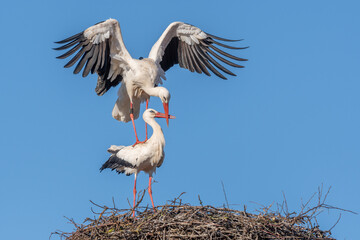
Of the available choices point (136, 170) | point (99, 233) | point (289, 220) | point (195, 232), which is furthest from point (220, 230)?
point (136, 170)

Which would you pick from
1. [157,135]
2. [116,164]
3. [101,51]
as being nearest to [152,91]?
[101,51]

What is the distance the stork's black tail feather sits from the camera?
9.03m

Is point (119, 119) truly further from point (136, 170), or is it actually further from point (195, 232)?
point (195, 232)

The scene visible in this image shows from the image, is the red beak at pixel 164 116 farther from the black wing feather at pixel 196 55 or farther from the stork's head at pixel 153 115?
the black wing feather at pixel 196 55

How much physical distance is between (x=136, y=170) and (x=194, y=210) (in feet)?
6.54

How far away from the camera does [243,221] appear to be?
7172 mm

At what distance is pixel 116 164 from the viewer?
912 cm

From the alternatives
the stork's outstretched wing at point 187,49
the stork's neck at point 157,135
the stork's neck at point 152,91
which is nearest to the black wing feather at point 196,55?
the stork's outstretched wing at point 187,49

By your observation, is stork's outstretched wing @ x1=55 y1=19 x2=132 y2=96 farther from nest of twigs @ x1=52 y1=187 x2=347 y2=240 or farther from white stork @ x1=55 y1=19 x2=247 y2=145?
nest of twigs @ x1=52 y1=187 x2=347 y2=240

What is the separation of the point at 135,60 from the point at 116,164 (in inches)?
87.0

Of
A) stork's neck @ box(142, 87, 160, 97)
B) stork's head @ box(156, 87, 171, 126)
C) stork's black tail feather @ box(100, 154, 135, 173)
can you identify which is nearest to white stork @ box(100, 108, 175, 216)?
stork's black tail feather @ box(100, 154, 135, 173)

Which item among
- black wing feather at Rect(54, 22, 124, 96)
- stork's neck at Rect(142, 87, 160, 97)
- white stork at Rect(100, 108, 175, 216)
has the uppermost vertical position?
black wing feather at Rect(54, 22, 124, 96)

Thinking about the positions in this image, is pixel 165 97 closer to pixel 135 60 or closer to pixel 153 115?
pixel 153 115

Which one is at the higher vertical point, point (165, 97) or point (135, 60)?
point (135, 60)
